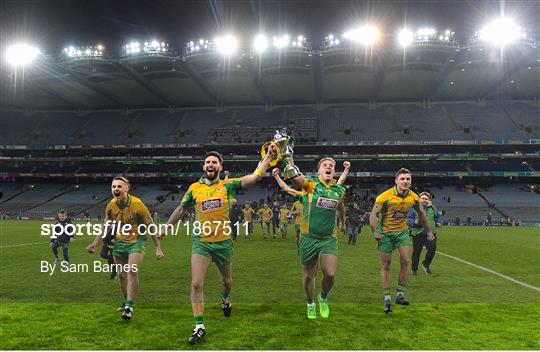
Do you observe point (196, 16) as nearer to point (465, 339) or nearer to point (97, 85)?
point (97, 85)

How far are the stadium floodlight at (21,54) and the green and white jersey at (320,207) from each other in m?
50.3

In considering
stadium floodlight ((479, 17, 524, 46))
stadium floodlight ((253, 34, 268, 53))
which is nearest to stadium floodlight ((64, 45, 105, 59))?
stadium floodlight ((253, 34, 268, 53))

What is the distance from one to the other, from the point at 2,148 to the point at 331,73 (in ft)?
159

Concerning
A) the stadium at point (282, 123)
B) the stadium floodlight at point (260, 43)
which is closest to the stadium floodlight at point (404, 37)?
the stadium at point (282, 123)

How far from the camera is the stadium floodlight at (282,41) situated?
143 ft

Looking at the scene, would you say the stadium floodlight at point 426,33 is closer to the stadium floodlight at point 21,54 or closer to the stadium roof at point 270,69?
the stadium roof at point 270,69

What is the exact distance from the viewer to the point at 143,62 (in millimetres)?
46938

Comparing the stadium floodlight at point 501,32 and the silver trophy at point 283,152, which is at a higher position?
the stadium floodlight at point 501,32

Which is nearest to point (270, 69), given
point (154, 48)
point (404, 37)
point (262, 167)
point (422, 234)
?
point (154, 48)

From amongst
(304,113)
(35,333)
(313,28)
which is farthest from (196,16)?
(35,333)

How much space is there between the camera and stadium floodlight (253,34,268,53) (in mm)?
43406

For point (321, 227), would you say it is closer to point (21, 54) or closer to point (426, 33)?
point (426, 33)

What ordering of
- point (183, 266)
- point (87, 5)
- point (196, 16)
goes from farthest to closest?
→ point (196, 16) < point (87, 5) < point (183, 266)

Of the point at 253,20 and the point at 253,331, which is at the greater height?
the point at 253,20
